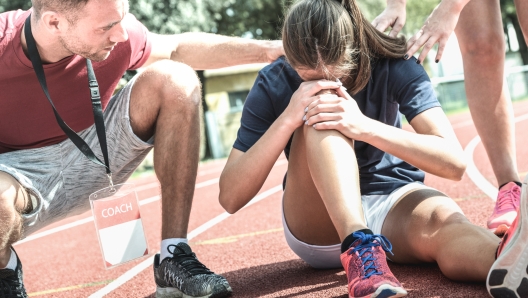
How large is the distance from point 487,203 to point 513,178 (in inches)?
38.9

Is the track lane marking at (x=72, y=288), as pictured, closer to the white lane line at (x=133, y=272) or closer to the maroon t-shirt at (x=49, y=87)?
the white lane line at (x=133, y=272)

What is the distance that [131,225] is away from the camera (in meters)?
3.09

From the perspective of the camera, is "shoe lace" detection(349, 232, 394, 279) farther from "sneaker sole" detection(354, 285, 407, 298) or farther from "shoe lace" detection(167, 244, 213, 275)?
"shoe lace" detection(167, 244, 213, 275)

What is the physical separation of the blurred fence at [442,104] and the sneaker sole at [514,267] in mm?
16875

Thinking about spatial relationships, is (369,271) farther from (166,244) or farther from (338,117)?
(166,244)

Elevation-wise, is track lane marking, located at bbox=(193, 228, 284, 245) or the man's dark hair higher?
the man's dark hair

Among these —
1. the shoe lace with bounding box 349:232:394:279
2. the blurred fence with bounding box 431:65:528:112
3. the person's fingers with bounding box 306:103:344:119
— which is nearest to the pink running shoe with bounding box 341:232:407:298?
the shoe lace with bounding box 349:232:394:279

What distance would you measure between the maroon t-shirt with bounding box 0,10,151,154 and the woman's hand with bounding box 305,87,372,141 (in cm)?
115

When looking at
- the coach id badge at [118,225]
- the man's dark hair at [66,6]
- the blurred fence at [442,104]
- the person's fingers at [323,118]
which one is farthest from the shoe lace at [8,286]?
the blurred fence at [442,104]

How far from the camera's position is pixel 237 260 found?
13.5 ft

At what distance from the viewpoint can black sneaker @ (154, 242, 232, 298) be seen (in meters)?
2.97

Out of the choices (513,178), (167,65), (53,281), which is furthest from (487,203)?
(53,281)

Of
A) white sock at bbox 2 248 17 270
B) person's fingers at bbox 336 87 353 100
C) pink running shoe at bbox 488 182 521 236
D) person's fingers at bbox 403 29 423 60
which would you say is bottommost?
white sock at bbox 2 248 17 270

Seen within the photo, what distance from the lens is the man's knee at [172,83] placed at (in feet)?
10.7
